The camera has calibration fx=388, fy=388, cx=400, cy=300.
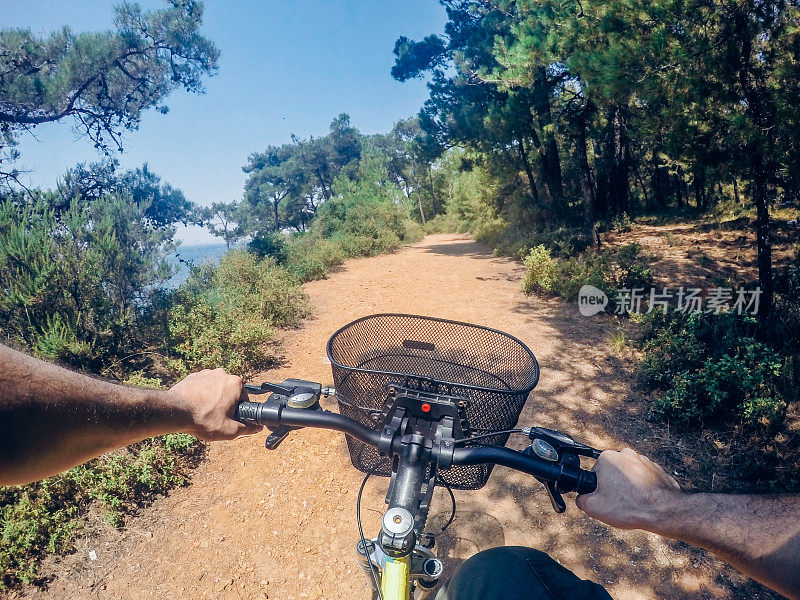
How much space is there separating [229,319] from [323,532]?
3459 millimetres

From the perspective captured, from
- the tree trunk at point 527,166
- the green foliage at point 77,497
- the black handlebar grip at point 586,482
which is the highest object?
the tree trunk at point 527,166

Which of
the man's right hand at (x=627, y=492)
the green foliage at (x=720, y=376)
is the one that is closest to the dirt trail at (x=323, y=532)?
the green foliage at (x=720, y=376)

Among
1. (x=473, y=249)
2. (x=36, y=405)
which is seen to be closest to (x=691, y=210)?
(x=473, y=249)

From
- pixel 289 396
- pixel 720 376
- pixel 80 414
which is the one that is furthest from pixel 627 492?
pixel 720 376

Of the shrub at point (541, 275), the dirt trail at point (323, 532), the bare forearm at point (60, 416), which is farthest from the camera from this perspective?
the shrub at point (541, 275)

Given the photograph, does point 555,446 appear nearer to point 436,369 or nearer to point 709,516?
point 709,516

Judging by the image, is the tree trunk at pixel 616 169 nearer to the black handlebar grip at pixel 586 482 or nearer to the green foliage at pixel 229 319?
the green foliage at pixel 229 319

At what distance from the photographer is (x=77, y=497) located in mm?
2871

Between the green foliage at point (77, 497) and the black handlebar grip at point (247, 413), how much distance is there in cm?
242

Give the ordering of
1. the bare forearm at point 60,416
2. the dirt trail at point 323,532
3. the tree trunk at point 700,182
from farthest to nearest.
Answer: the tree trunk at point 700,182
the dirt trail at point 323,532
the bare forearm at point 60,416

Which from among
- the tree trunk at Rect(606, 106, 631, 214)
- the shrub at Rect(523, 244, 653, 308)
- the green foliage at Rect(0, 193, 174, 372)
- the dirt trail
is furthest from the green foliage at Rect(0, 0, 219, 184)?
the tree trunk at Rect(606, 106, 631, 214)

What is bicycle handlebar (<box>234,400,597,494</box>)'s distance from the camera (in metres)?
1.03

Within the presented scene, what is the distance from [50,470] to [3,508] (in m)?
2.70

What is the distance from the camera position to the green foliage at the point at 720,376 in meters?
3.35
